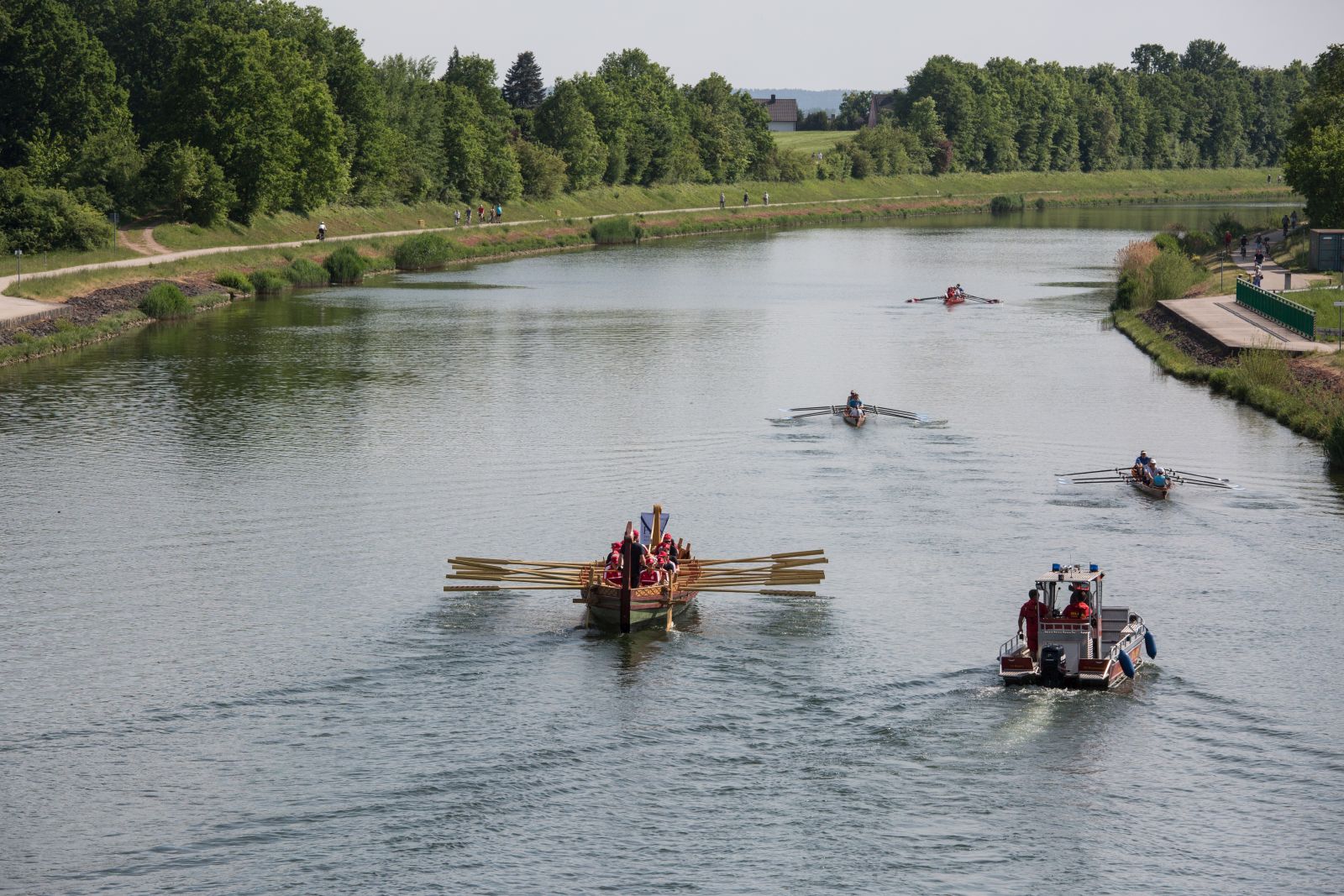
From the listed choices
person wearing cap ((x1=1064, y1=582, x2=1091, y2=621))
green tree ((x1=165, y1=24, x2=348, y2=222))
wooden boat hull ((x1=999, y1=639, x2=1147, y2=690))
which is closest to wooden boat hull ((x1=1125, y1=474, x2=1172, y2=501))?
person wearing cap ((x1=1064, y1=582, x2=1091, y2=621))

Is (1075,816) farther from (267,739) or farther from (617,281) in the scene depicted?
(617,281)

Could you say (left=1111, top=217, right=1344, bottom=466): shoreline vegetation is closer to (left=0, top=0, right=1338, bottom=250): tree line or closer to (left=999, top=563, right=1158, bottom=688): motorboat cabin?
(left=999, top=563, right=1158, bottom=688): motorboat cabin

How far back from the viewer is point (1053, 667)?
3469 cm

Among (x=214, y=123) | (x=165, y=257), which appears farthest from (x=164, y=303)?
(x=214, y=123)

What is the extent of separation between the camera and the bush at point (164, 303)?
93875 millimetres

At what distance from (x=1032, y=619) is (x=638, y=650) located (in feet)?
29.0

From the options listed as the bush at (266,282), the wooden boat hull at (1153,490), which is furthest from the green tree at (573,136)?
the wooden boat hull at (1153,490)

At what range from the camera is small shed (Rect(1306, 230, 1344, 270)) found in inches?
3890

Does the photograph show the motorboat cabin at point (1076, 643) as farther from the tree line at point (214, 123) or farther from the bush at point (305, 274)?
the bush at point (305, 274)

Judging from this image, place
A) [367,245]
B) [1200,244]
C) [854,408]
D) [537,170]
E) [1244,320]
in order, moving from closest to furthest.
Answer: [854,408], [1244,320], [1200,244], [367,245], [537,170]

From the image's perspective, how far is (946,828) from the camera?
2872cm

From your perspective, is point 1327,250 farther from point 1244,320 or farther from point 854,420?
point 854,420

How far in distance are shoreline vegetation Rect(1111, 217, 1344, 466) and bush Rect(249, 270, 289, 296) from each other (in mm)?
54550

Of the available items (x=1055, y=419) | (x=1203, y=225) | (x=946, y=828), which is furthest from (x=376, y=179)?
(x=946, y=828)
